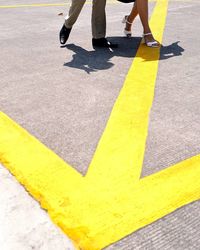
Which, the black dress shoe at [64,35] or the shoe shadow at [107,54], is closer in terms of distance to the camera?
the shoe shadow at [107,54]

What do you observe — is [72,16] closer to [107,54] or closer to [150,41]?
[107,54]

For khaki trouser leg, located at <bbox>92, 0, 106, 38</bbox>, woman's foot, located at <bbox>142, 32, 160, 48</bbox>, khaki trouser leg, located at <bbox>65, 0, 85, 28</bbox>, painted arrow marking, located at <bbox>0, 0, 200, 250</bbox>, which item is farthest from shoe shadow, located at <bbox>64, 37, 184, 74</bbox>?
painted arrow marking, located at <bbox>0, 0, 200, 250</bbox>

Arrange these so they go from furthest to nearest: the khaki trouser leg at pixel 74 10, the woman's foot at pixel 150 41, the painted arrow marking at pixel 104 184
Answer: the woman's foot at pixel 150 41 < the khaki trouser leg at pixel 74 10 < the painted arrow marking at pixel 104 184

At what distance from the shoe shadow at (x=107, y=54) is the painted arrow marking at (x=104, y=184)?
158 cm

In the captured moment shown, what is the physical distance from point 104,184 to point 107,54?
3037 millimetres

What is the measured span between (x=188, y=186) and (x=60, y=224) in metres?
0.78

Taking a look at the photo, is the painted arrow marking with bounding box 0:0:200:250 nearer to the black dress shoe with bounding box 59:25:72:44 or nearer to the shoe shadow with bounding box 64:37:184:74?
the shoe shadow with bounding box 64:37:184:74

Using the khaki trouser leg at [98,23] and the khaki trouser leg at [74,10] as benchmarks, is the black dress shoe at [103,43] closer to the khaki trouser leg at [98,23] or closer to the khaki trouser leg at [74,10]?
Answer: the khaki trouser leg at [98,23]

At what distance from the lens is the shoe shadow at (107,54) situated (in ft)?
15.6

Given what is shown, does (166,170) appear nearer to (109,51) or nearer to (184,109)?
(184,109)

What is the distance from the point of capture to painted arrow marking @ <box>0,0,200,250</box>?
212 centimetres

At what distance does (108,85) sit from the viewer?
4078 mm

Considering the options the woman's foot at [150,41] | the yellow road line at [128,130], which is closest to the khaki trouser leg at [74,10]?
the woman's foot at [150,41]

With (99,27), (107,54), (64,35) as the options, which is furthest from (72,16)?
(107,54)
